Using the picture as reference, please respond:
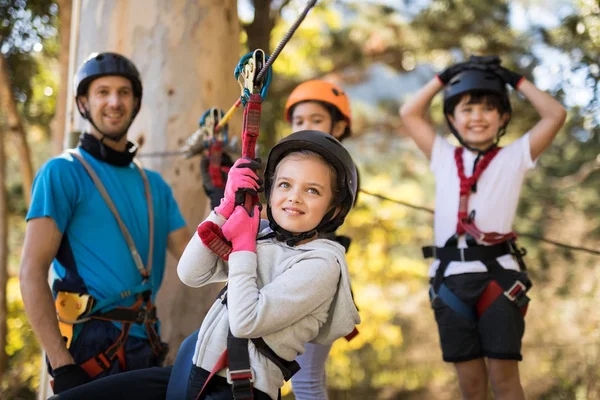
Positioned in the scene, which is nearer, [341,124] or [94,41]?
[341,124]

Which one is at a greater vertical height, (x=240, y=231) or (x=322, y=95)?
(x=322, y=95)

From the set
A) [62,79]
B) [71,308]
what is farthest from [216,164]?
[62,79]

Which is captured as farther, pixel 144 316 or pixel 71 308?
pixel 144 316

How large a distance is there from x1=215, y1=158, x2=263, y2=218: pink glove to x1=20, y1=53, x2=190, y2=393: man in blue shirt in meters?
1.21

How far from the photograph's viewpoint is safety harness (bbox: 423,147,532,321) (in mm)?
3602

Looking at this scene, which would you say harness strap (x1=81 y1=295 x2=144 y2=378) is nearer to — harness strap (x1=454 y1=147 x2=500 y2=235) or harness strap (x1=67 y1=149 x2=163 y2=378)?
harness strap (x1=67 y1=149 x2=163 y2=378)

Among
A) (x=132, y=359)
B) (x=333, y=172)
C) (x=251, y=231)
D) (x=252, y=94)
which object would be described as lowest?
(x=132, y=359)

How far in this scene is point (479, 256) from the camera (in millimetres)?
3672

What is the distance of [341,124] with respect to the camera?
14.2 feet

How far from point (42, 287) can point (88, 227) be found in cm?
37

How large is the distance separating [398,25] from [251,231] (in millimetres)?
9528

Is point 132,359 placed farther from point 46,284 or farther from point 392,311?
point 392,311

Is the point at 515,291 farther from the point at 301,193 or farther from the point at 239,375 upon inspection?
the point at 239,375

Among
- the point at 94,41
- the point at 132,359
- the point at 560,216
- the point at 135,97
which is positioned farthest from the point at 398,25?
the point at 132,359
